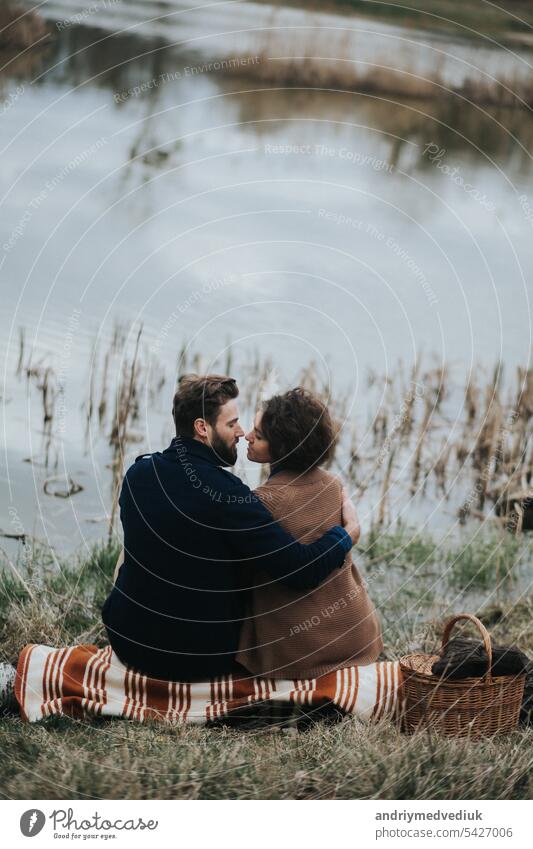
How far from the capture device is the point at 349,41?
5789 millimetres

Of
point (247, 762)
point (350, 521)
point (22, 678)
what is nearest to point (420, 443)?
point (350, 521)

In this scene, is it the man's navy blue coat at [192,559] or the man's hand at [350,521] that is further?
the man's hand at [350,521]

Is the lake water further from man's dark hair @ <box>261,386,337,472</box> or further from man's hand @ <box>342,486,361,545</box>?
man's hand @ <box>342,486,361,545</box>

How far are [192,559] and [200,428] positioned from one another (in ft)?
1.46

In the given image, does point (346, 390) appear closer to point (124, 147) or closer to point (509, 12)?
point (124, 147)

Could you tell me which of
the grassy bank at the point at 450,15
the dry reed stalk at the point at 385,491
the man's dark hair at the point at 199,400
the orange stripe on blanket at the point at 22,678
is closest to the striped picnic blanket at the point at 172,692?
the orange stripe on blanket at the point at 22,678

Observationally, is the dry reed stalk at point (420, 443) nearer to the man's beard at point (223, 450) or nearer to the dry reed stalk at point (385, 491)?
the dry reed stalk at point (385, 491)

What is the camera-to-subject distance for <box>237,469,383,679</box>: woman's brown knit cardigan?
3828mm

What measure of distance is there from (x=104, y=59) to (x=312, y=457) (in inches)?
123

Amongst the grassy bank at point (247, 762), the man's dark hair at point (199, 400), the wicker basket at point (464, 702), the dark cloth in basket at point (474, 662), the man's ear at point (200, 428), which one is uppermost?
the man's dark hair at point (199, 400)

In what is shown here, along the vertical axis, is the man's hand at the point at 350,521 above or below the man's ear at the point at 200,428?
below

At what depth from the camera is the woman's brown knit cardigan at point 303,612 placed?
12.6 feet
